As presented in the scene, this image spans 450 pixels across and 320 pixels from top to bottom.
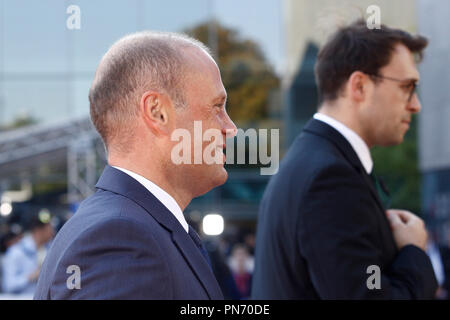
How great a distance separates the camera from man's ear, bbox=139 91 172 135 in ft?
4.04

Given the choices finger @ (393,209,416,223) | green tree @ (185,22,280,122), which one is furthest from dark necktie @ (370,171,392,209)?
green tree @ (185,22,280,122)

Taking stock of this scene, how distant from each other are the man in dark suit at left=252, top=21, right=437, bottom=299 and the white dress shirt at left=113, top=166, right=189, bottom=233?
58 cm

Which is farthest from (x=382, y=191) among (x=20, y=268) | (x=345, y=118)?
(x=20, y=268)

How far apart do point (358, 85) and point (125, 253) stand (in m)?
1.27

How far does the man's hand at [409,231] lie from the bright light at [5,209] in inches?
366

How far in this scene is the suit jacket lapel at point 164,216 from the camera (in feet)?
3.89

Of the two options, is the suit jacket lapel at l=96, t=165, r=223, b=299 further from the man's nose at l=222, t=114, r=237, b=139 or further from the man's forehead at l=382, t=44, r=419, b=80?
the man's forehead at l=382, t=44, r=419, b=80

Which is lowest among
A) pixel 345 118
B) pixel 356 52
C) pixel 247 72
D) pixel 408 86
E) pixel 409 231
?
pixel 409 231

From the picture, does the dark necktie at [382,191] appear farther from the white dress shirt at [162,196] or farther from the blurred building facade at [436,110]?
the blurred building facade at [436,110]

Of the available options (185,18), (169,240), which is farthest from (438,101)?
(169,240)

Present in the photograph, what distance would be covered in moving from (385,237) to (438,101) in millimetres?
9477

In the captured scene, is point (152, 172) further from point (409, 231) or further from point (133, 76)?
point (409, 231)

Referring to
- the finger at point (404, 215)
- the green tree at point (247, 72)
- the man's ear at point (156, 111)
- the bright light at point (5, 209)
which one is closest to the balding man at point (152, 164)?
the man's ear at point (156, 111)

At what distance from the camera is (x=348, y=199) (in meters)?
1.76
